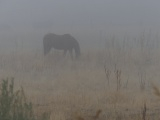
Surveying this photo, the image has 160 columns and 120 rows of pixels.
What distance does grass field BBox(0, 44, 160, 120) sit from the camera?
6.96m

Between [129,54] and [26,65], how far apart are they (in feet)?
15.3

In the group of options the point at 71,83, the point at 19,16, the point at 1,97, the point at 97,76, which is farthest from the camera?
the point at 19,16

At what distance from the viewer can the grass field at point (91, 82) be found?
696 centimetres

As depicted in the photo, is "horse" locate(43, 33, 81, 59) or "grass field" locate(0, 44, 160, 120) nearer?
"grass field" locate(0, 44, 160, 120)

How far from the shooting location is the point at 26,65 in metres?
15.5

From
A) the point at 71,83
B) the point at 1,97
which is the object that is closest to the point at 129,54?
the point at 71,83

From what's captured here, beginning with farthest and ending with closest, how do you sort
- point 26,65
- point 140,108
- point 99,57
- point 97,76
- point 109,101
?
point 99,57 < point 26,65 < point 97,76 < point 109,101 < point 140,108

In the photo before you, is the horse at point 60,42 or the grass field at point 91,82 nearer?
the grass field at point 91,82

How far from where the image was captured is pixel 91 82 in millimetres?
12266

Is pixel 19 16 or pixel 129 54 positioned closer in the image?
pixel 129 54

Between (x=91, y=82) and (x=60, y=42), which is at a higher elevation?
(x=60, y=42)

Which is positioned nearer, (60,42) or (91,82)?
(91,82)

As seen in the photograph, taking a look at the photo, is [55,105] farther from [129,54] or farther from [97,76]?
[129,54]

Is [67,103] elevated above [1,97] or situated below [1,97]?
below
